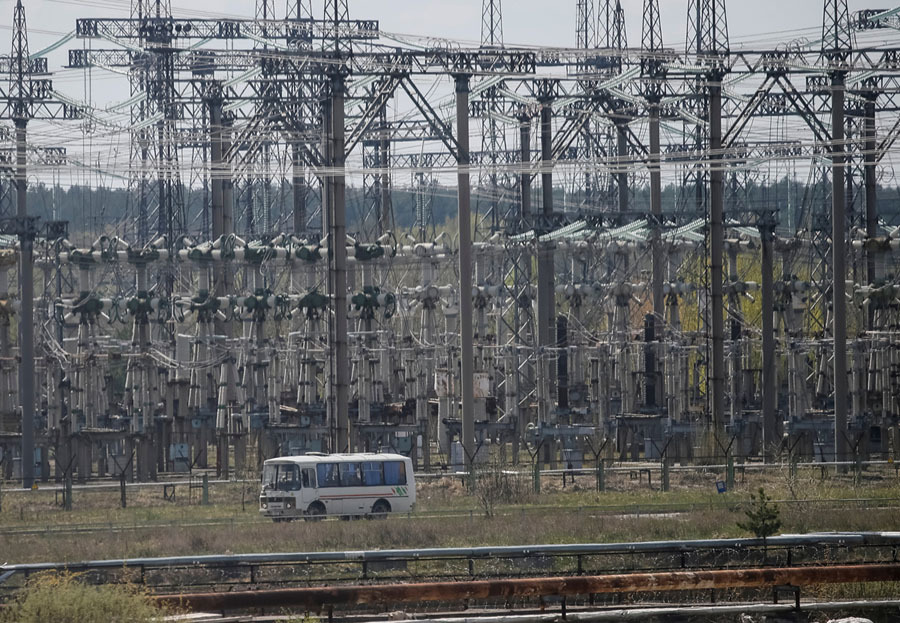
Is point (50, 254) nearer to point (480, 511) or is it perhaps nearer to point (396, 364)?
point (396, 364)

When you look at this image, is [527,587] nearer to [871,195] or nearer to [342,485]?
[342,485]

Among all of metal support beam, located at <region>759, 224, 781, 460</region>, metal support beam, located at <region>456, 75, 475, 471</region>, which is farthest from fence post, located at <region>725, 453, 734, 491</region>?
metal support beam, located at <region>759, 224, 781, 460</region>

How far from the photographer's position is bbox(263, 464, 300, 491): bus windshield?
3278cm

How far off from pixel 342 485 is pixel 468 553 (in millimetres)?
9718

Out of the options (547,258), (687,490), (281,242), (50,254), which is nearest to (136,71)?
(50,254)

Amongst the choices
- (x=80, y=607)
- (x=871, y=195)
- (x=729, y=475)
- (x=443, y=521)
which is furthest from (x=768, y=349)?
(x=80, y=607)

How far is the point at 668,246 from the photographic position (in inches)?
1919

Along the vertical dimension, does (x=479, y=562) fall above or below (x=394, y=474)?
below

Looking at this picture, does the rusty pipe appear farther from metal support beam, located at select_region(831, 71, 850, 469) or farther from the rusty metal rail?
metal support beam, located at select_region(831, 71, 850, 469)

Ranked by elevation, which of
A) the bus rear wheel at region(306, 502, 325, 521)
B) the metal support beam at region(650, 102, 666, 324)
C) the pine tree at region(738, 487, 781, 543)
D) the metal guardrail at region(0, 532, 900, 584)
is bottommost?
the bus rear wheel at region(306, 502, 325, 521)

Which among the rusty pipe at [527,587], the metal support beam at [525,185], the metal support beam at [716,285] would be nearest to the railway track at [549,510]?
the rusty pipe at [527,587]

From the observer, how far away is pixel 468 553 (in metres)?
23.5

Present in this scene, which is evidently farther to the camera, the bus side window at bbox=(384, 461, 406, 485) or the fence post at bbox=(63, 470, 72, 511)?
the fence post at bbox=(63, 470, 72, 511)

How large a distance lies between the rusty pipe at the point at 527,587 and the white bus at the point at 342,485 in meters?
11.6
